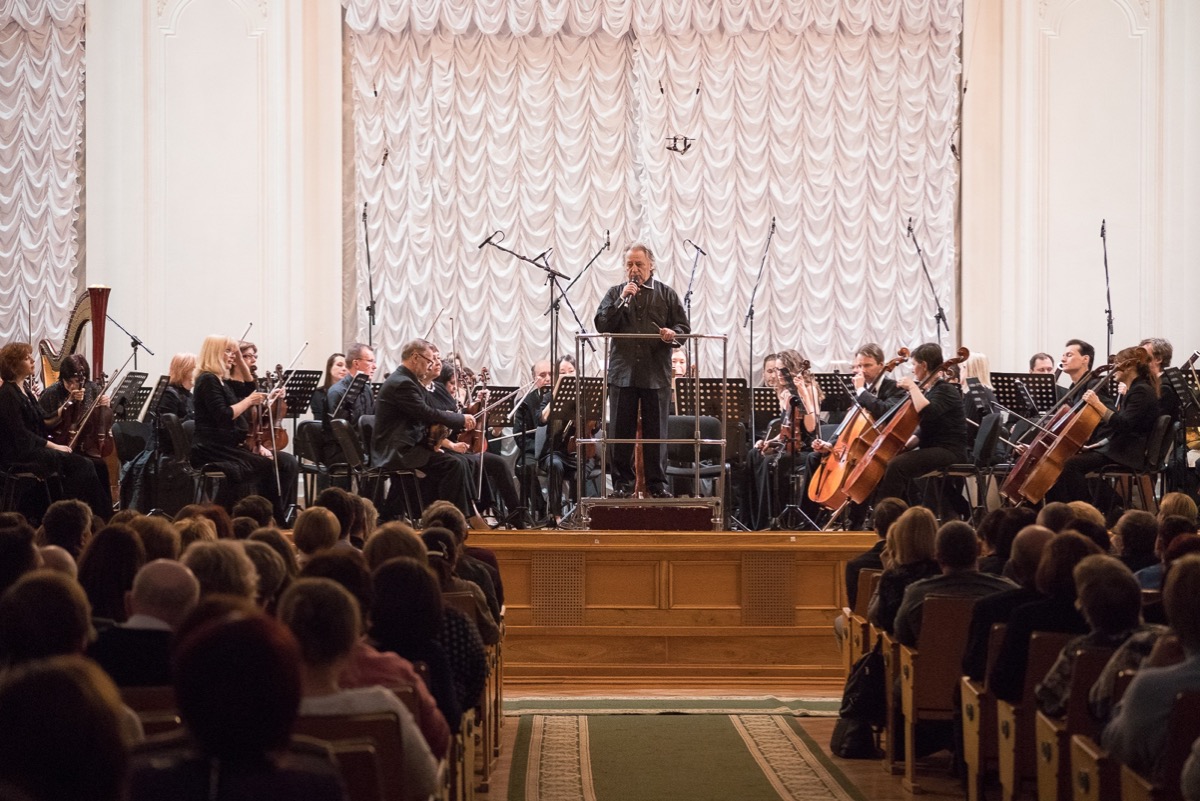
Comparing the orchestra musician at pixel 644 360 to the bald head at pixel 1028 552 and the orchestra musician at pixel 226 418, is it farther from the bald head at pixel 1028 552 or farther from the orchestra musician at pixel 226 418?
the bald head at pixel 1028 552

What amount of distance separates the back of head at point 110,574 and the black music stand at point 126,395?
19.8 ft

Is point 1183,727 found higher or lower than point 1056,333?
lower

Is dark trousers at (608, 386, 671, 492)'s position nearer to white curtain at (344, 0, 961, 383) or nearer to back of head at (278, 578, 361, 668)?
white curtain at (344, 0, 961, 383)

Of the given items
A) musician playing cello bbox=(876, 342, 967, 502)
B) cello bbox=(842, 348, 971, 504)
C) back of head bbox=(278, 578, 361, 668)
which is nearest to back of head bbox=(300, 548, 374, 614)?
back of head bbox=(278, 578, 361, 668)

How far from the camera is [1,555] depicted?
4137 mm

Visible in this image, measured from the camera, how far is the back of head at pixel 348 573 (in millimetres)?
3719

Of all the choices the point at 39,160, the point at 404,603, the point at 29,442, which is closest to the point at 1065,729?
the point at 404,603

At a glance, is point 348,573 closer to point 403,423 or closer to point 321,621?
point 321,621

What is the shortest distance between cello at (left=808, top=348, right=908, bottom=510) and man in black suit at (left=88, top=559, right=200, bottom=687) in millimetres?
6452

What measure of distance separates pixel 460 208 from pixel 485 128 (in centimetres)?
82

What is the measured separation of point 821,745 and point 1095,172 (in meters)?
8.70

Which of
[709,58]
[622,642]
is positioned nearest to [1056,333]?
[709,58]

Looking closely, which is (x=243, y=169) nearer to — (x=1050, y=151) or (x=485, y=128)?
(x=485, y=128)

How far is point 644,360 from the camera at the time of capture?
935cm
